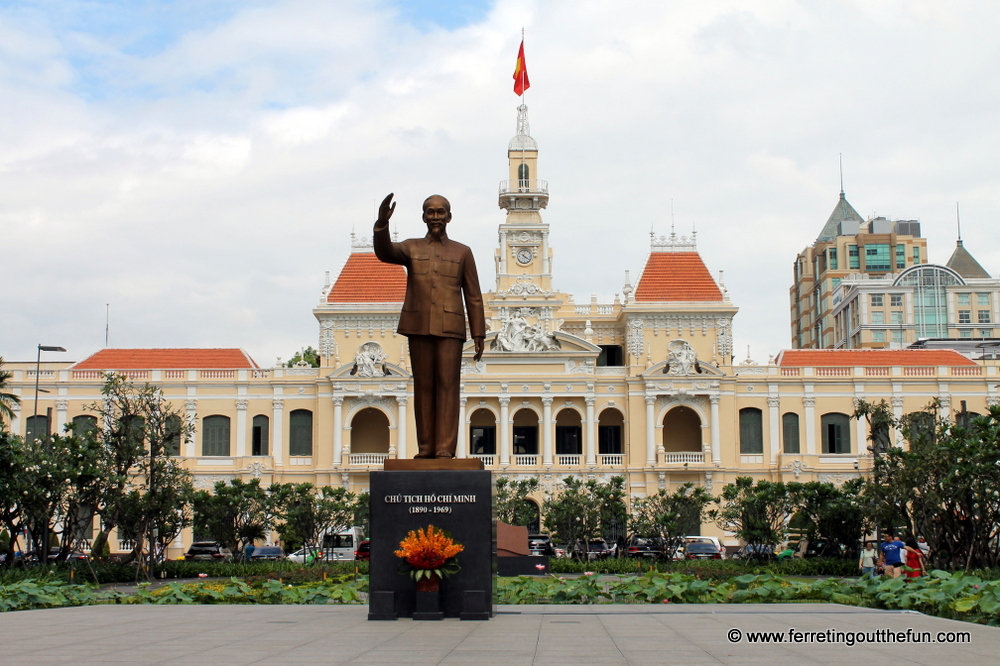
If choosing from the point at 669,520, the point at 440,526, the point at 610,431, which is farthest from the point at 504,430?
the point at 440,526

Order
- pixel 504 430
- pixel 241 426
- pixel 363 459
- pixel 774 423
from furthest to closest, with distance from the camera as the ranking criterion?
pixel 241 426
pixel 774 423
pixel 363 459
pixel 504 430

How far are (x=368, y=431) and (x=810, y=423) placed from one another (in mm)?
23652

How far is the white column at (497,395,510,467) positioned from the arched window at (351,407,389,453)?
717cm

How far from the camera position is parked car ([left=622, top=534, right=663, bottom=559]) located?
4112 cm

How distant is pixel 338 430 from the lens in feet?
194

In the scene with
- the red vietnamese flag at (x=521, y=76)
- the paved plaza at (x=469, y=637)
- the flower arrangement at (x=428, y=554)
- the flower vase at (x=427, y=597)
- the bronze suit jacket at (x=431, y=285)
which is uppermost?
the red vietnamese flag at (x=521, y=76)

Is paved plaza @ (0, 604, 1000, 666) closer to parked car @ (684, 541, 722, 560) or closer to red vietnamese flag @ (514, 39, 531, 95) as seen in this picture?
parked car @ (684, 541, 722, 560)

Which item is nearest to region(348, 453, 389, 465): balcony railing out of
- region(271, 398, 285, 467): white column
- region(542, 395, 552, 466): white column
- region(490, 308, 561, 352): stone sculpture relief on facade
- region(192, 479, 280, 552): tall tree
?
region(271, 398, 285, 467): white column

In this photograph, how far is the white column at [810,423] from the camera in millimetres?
59500

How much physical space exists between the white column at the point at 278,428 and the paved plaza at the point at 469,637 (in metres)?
42.7

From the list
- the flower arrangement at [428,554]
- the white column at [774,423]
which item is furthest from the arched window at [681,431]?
the flower arrangement at [428,554]

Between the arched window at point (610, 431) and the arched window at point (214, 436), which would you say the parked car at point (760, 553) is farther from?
the arched window at point (214, 436)

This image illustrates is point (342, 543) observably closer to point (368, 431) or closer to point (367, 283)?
point (368, 431)

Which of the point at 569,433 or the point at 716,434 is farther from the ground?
the point at 569,433
